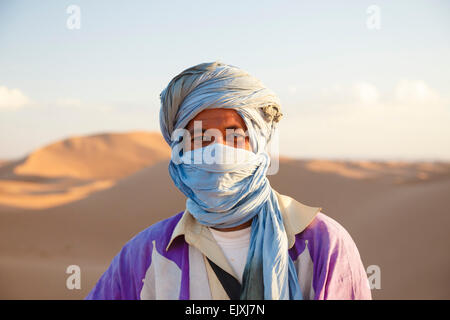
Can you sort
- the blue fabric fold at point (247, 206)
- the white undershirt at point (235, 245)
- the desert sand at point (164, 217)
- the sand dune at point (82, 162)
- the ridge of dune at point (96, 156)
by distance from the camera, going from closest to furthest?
the blue fabric fold at point (247, 206) → the white undershirt at point (235, 245) → the desert sand at point (164, 217) → the sand dune at point (82, 162) → the ridge of dune at point (96, 156)

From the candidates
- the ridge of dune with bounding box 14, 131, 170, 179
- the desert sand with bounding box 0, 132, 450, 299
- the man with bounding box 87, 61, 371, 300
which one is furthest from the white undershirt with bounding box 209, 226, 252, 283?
the ridge of dune with bounding box 14, 131, 170, 179

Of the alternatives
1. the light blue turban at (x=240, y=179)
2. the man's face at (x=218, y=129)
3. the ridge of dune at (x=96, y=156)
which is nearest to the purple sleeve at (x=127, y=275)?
the light blue turban at (x=240, y=179)

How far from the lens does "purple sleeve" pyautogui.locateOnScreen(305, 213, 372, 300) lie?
220cm

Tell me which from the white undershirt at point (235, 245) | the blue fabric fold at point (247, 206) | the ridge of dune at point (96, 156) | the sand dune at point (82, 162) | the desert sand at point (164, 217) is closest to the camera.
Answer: the blue fabric fold at point (247, 206)

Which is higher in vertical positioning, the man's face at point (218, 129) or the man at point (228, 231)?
the man's face at point (218, 129)

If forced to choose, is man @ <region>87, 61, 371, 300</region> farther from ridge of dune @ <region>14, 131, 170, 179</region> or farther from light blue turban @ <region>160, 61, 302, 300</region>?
ridge of dune @ <region>14, 131, 170, 179</region>

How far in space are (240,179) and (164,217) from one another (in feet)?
37.5

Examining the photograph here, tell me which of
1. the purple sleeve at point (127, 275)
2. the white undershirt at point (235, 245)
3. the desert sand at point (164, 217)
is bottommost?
the desert sand at point (164, 217)

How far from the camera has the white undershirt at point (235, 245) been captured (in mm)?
2320

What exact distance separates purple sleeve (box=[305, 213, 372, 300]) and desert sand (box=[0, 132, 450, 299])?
6.47 metres

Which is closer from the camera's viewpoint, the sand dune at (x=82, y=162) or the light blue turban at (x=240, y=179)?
the light blue turban at (x=240, y=179)

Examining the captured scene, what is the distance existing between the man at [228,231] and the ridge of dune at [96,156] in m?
32.6

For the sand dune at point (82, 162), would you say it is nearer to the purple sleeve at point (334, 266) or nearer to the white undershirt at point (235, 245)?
the white undershirt at point (235, 245)

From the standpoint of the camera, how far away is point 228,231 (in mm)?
2379
